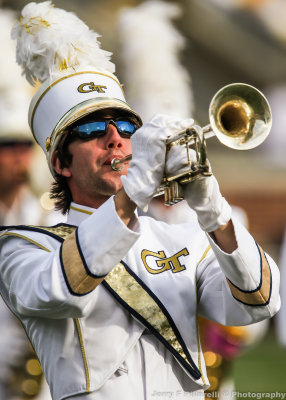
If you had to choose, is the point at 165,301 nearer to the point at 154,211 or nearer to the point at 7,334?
the point at 7,334

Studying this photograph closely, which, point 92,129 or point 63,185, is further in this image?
point 63,185

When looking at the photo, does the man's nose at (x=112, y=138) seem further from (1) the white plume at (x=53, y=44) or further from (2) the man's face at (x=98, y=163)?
(1) the white plume at (x=53, y=44)

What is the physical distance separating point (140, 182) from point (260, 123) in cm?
46

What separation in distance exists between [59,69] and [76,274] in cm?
106

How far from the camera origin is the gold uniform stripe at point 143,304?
3234mm

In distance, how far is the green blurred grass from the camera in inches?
184

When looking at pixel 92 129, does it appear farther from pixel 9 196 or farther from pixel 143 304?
pixel 9 196

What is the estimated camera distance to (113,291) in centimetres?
326

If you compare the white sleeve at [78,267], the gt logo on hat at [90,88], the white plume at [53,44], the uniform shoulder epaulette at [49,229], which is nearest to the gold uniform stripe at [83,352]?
the white sleeve at [78,267]

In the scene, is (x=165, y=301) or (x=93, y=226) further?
(x=165, y=301)

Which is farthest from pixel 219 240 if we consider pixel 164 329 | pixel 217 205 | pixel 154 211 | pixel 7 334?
pixel 154 211

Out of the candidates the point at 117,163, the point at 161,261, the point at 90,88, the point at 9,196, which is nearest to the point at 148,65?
the point at 9,196

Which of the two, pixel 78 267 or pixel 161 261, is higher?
pixel 78 267

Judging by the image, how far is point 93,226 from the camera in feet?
9.98
